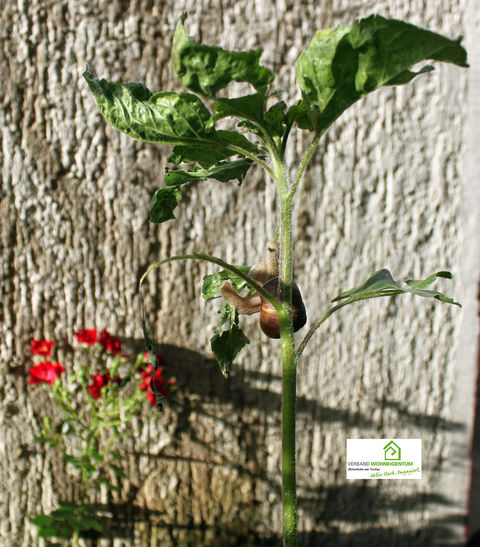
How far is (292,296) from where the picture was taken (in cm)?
54

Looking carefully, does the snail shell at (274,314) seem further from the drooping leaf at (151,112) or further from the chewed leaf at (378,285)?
the drooping leaf at (151,112)

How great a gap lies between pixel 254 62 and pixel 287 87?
570mm

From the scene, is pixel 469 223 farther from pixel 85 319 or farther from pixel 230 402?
pixel 85 319

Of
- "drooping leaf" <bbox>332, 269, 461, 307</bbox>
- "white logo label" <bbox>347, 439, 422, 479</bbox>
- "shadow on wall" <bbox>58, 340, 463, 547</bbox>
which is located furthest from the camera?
"shadow on wall" <bbox>58, 340, 463, 547</bbox>

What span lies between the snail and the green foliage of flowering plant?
1.54 feet

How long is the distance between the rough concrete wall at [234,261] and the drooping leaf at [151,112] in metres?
0.53

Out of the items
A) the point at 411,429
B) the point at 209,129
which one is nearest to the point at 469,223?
the point at 411,429

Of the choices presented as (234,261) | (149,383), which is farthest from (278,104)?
(149,383)

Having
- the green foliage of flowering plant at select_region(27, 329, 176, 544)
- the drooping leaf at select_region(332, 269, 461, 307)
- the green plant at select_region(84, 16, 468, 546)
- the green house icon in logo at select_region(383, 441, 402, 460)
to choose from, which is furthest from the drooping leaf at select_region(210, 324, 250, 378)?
the green house icon in logo at select_region(383, 441, 402, 460)

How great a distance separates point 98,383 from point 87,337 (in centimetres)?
9

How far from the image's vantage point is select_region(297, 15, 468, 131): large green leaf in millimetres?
401

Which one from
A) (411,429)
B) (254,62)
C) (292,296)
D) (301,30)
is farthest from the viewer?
(411,429)

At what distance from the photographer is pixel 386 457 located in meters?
0.97

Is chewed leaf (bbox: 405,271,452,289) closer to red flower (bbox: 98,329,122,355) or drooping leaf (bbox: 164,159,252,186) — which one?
drooping leaf (bbox: 164,159,252,186)
